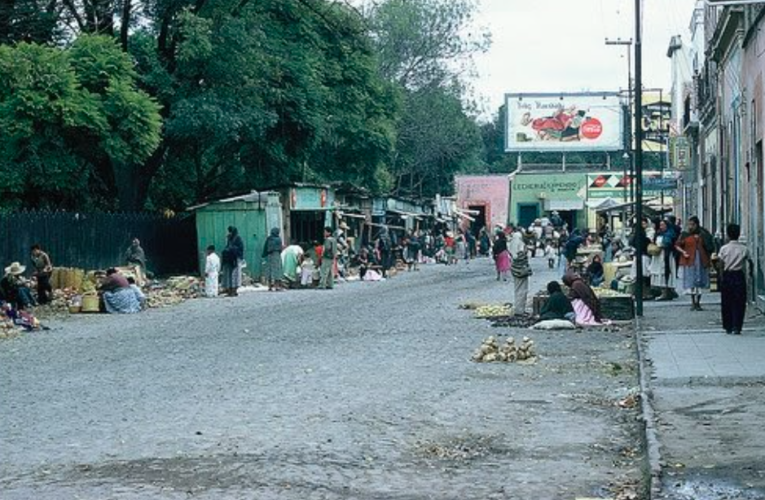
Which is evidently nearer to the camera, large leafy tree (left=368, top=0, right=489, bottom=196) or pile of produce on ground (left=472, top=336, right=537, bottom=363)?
pile of produce on ground (left=472, top=336, right=537, bottom=363)

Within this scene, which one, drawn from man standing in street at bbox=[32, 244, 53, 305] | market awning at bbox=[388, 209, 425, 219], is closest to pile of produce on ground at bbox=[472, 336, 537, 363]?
man standing in street at bbox=[32, 244, 53, 305]

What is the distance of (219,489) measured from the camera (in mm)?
9562

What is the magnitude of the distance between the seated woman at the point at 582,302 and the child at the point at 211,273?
14.9 meters

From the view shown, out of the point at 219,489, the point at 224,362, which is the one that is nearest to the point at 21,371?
the point at 224,362

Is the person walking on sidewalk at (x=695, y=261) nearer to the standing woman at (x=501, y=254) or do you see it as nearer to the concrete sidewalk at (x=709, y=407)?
the concrete sidewalk at (x=709, y=407)

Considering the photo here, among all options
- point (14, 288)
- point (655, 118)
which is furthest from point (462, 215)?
point (14, 288)

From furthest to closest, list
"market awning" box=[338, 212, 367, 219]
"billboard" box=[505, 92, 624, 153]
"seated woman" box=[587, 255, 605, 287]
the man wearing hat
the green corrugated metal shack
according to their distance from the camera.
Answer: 1. "billboard" box=[505, 92, 624, 153]
2. "market awning" box=[338, 212, 367, 219]
3. the green corrugated metal shack
4. "seated woman" box=[587, 255, 605, 287]
5. the man wearing hat

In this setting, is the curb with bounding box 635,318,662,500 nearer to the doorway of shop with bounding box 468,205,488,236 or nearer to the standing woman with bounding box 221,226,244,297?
the standing woman with bounding box 221,226,244,297

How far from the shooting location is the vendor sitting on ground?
31.3 meters

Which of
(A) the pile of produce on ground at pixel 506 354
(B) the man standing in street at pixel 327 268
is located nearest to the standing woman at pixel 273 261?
(B) the man standing in street at pixel 327 268

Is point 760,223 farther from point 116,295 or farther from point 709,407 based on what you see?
point 709,407

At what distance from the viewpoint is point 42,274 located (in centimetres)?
3328

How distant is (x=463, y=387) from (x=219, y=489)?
643 cm

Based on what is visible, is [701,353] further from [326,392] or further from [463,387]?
[326,392]
